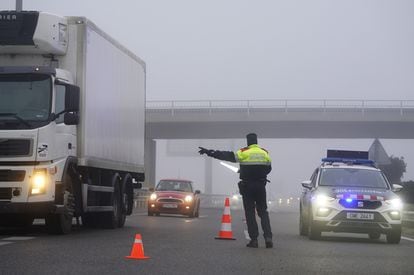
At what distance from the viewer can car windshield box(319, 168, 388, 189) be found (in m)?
18.4

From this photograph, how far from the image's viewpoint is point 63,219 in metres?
15.6

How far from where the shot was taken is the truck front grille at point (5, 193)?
571 inches

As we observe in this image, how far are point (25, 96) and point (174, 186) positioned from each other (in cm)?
1672

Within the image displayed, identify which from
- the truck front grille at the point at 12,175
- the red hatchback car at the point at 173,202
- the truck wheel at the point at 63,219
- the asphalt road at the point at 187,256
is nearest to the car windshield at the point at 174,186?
the red hatchback car at the point at 173,202

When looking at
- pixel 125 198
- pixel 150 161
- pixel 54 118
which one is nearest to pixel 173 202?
pixel 125 198

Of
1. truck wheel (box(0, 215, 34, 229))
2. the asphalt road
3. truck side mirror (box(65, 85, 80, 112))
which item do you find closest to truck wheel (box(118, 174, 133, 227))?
truck wheel (box(0, 215, 34, 229))

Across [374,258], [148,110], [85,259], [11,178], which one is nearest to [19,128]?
[11,178]

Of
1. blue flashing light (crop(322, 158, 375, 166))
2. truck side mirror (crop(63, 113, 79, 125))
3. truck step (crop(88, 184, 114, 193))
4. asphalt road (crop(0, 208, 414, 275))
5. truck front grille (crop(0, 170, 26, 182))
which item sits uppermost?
truck side mirror (crop(63, 113, 79, 125))

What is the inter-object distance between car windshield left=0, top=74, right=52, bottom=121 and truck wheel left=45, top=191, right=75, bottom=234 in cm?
161

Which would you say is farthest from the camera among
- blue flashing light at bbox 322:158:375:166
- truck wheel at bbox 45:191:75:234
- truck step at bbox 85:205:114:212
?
blue flashing light at bbox 322:158:375:166

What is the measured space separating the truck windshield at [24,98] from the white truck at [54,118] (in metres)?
0.02

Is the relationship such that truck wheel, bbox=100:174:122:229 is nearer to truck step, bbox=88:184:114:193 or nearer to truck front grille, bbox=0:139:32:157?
truck step, bbox=88:184:114:193

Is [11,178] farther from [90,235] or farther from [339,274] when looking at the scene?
[339,274]

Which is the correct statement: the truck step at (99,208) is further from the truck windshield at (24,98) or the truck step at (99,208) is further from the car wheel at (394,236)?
the car wheel at (394,236)
